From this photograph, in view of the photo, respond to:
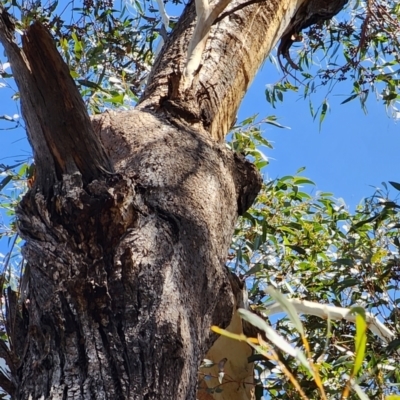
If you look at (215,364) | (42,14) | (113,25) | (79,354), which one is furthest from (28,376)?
(113,25)

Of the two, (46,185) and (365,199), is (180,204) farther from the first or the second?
(365,199)

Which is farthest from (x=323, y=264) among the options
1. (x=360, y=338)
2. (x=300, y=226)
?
(x=360, y=338)

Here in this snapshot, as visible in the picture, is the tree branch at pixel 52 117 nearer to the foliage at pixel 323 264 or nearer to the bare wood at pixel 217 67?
the bare wood at pixel 217 67

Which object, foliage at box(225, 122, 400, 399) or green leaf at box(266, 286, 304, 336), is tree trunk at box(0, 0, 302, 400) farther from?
foliage at box(225, 122, 400, 399)

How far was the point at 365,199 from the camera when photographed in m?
3.10

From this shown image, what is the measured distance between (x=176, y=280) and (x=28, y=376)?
268mm

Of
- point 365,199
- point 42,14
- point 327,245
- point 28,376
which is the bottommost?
point 28,376

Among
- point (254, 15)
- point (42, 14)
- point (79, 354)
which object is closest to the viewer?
point (79, 354)

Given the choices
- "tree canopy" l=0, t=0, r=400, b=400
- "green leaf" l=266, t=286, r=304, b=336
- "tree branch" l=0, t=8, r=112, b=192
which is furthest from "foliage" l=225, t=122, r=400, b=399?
"green leaf" l=266, t=286, r=304, b=336

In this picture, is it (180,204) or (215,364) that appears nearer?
(180,204)

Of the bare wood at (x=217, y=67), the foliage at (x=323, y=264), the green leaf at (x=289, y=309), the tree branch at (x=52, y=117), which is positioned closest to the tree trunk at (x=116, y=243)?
the tree branch at (x=52, y=117)

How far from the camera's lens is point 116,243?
105 centimetres

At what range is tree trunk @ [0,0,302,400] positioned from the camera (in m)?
0.91

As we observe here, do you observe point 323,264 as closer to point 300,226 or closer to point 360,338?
point 300,226
